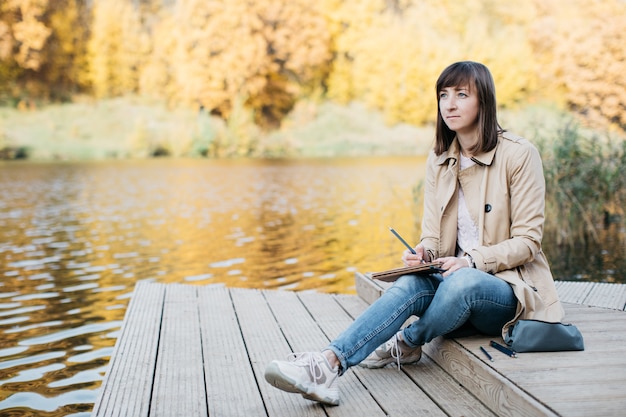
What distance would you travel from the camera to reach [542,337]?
7.32 feet

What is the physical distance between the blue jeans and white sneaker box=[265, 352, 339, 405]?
7 cm

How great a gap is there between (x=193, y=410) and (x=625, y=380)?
1285 mm

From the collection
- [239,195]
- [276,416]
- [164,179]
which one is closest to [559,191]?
[276,416]

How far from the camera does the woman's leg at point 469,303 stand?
7.32 ft

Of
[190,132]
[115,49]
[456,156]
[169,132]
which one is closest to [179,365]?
[456,156]

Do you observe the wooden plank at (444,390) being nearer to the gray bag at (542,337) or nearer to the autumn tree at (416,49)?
the gray bag at (542,337)

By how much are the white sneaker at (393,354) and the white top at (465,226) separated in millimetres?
394

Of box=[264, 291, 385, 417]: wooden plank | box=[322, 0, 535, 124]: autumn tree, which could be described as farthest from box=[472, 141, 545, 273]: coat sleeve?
box=[322, 0, 535, 124]: autumn tree

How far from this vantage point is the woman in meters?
2.23

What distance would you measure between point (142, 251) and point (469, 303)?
14.8 ft

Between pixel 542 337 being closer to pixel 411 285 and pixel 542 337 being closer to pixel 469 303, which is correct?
pixel 469 303

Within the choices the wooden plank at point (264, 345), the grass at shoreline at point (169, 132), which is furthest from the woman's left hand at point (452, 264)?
the grass at shoreline at point (169, 132)

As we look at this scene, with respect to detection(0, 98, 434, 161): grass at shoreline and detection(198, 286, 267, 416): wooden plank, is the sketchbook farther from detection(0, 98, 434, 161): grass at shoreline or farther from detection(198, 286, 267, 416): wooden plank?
detection(0, 98, 434, 161): grass at shoreline

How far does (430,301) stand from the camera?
2.38 metres
